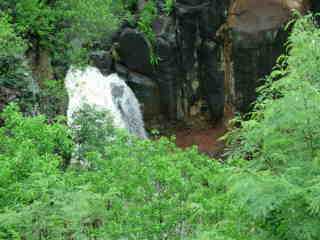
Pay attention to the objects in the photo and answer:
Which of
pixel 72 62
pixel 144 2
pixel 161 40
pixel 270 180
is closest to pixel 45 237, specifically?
pixel 270 180

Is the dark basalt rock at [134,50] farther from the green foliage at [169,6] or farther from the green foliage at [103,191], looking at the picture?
the green foliage at [103,191]

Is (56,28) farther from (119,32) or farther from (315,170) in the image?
(315,170)

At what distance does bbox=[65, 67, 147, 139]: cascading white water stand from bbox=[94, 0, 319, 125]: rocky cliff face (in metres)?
0.70

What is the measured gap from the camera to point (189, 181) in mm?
9992

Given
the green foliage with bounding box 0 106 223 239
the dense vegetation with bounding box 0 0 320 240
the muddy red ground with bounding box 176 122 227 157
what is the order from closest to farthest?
Result: the dense vegetation with bounding box 0 0 320 240
the green foliage with bounding box 0 106 223 239
the muddy red ground with bounding box 176 122 227 157

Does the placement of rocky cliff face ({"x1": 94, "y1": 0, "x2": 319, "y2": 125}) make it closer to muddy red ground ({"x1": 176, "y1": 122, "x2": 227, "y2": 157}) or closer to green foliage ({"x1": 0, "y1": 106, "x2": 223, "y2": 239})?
muddy red ground ({"x1": 176, "y1": 122, "x2": 227, "y2": 157})

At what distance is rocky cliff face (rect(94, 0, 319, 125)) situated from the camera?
22500 mm

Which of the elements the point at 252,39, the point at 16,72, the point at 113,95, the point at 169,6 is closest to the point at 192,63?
the point at 169,6

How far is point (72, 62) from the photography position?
18344 millimetres

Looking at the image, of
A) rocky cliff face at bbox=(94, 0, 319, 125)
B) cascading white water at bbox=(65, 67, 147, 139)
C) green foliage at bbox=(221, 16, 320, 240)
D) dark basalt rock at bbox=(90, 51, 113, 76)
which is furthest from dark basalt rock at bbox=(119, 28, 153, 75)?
green foliage at bbox=(221, 16, 320, 240)

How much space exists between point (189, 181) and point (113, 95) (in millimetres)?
13024

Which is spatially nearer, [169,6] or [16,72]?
[16,72]

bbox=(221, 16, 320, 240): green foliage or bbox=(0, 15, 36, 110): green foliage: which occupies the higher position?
bbox=(0, 15, 36, 110): green foliage

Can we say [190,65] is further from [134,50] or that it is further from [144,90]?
[134,50]
